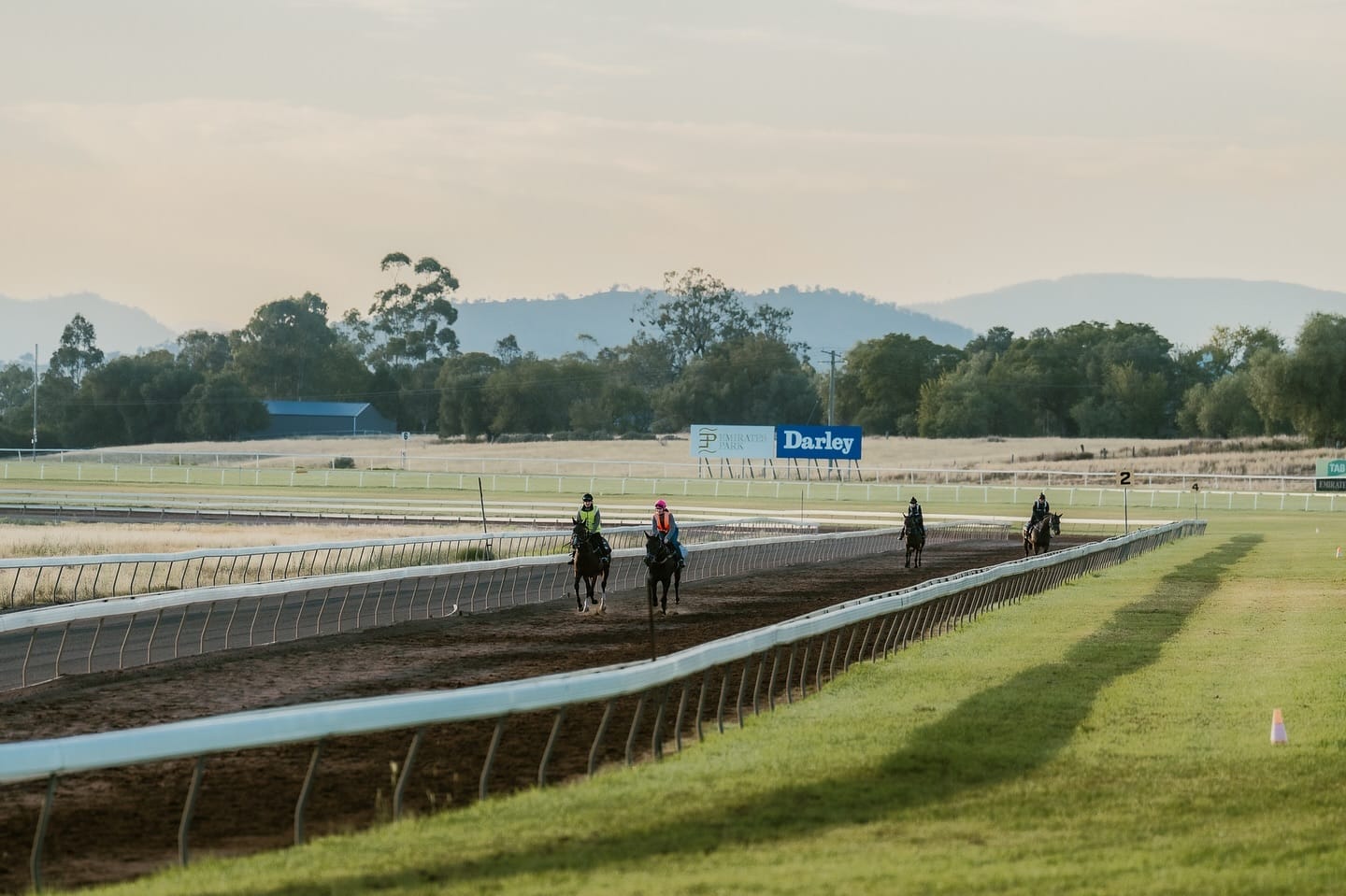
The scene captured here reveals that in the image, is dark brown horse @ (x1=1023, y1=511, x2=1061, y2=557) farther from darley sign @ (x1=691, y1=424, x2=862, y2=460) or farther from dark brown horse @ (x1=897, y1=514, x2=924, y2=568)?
darley sign @ (x1=691, y1=424, x2=862, y2=460)

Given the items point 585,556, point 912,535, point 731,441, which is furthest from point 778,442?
point 585,556

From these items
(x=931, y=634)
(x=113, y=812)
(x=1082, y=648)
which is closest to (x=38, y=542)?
(x=931, y=634)

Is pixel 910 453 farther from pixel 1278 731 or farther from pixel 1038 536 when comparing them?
pixel 1278 731

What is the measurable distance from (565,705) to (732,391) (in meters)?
122

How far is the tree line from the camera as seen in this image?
121 metres

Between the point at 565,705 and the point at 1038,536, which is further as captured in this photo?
the point at 1038,536

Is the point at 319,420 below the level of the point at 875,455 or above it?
above

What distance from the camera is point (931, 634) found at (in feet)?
62.2

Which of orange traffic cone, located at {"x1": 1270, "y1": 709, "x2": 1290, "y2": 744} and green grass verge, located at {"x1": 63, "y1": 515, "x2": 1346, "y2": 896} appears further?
orange traffic cone, located at {"x1": 1270, "y1": 709, "x2": 1290, "y2": 744}

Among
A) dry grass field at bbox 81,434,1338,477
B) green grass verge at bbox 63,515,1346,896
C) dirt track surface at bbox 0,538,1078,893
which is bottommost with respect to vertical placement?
dirt track surface at bbox 0,538,1078,893

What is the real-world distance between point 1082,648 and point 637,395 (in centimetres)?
12363

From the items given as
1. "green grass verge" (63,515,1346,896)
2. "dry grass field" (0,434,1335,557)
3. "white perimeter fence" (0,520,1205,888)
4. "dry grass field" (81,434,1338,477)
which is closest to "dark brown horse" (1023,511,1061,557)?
"white perimeter fence" (0,520,1205,888)

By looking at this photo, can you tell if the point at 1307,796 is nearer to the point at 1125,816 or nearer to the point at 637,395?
the point at 1125,816

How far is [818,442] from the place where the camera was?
273 ft
